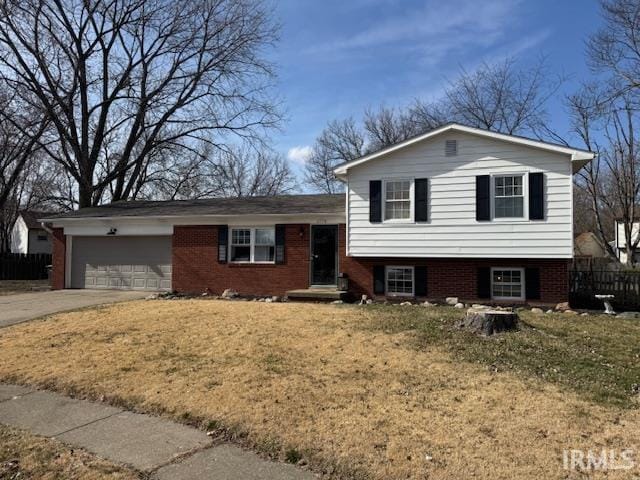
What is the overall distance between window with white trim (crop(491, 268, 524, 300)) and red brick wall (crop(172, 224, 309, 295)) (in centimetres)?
582

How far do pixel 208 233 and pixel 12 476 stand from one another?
47.5 feet

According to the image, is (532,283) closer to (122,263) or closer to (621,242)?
(122,263)

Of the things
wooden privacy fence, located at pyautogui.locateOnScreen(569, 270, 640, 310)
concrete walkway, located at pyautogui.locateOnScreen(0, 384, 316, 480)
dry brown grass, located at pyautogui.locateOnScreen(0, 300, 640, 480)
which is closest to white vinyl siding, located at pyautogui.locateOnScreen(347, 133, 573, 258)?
wooden privacy fence, located at pyautogui.locateOnScreen(569, 270, 640, 310)

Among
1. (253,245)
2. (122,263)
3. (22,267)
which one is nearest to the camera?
(253,245)

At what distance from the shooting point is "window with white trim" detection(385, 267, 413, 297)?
1594 centimetres

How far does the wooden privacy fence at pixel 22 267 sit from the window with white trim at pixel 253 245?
1924 centimetres

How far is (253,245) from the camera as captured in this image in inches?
712

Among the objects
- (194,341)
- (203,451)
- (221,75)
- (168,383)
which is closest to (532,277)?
(194,341)

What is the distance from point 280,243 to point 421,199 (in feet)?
16.5

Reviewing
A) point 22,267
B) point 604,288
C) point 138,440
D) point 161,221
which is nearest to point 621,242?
point 604,288

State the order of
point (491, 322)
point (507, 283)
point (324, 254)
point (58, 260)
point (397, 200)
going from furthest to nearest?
point (58, 260), point (324, 254), point (397, 200), point (507, 283), point (491, 322)

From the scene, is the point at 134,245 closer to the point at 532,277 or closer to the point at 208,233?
the point at 208,233

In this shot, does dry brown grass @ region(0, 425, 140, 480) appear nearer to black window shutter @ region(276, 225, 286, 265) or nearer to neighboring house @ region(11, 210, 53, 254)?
black window shutter @ region(276, 225, 286, 265)

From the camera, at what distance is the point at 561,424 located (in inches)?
199
